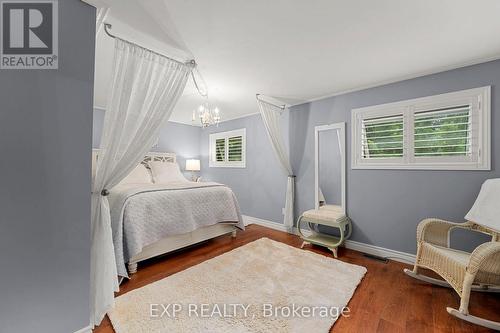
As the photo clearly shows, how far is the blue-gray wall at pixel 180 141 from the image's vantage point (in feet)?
16.0

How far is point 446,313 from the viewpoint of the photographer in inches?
64.1

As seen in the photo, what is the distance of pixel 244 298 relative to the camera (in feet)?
5.85

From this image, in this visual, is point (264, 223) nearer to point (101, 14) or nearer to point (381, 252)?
point (381, 252)

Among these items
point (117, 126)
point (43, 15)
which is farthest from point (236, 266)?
point (43, 15)

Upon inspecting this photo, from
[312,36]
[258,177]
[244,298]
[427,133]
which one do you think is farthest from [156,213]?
[427,133]

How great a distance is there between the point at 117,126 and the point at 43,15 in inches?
29.3

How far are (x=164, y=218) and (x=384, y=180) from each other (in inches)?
116

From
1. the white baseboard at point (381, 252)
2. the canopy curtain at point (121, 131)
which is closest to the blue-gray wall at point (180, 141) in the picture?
the canopy curtain at point (121, 131)

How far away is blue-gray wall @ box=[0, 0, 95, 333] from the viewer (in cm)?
109

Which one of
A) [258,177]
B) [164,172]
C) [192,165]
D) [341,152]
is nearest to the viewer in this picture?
[341,152]

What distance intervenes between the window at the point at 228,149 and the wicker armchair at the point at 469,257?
10.8 ft

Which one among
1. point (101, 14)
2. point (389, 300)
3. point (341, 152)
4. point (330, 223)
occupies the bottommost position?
point (389, 300)

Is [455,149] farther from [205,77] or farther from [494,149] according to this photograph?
[205,77]

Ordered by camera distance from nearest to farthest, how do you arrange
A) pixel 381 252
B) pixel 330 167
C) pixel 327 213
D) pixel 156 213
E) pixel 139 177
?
pixel 156 213, pixel 381 252, pixel 327 213, pixel 330 167, pixel 139 177
